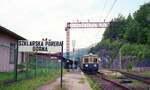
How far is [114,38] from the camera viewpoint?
147 metres

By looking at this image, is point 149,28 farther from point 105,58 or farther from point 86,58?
point 86,58

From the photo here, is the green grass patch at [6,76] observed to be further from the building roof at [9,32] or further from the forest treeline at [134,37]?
the forest treeline at [134,37]

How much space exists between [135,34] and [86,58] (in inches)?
2435

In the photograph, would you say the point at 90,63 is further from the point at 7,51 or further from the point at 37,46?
the point at 37,46

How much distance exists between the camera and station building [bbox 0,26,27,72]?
24609 millimetres

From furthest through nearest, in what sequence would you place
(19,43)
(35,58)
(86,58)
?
(86,58) → (35,58) → (19,43)

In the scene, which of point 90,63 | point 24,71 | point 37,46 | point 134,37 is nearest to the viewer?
point 37,46

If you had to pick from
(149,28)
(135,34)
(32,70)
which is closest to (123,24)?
(135,34)

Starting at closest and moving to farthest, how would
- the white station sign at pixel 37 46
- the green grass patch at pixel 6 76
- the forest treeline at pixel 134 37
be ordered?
1. the green grass patch at pixel 6 76
2. the white station sign at pixel 37 46
3. the forest treeline at pixel 134 37

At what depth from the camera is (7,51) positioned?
25.3m

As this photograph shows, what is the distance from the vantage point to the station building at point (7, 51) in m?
24.6

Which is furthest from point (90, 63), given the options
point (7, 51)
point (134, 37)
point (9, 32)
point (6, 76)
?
point (134, 37)

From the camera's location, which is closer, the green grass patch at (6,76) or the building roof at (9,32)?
the green grass patch at (6,76)

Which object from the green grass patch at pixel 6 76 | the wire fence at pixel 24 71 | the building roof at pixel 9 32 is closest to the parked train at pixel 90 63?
the building roof at pixel 9 32
